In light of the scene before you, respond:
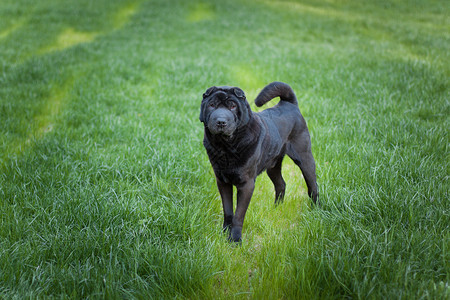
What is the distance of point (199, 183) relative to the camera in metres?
3.82

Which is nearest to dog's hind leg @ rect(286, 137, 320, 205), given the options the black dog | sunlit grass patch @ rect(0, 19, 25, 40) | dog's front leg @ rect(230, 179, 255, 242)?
the black dog

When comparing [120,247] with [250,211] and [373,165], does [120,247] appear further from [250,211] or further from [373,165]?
[373,165]

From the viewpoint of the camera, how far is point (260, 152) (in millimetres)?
2834

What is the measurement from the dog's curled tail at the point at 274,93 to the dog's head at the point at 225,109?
0.43 m

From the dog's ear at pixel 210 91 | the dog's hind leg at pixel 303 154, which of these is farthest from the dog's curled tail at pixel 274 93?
the dog's ear at pixel 210 91

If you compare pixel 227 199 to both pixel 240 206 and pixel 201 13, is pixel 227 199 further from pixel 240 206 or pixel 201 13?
pixel 201 13

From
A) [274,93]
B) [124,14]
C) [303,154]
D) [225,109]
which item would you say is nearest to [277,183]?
[303,154]

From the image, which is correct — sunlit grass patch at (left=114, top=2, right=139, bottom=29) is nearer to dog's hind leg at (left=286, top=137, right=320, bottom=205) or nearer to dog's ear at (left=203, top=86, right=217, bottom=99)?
dog's hind leg at (left=286, top=137, right=320, bottom=205)

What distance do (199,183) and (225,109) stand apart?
4.89 ft

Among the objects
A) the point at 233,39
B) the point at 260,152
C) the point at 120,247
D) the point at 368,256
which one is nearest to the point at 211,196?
the point at 260,152

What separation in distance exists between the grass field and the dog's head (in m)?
0.88

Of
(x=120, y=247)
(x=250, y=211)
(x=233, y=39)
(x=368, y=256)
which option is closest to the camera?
(x=368, y=256)

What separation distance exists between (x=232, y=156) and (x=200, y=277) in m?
0.89

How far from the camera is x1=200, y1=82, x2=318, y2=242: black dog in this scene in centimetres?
256
